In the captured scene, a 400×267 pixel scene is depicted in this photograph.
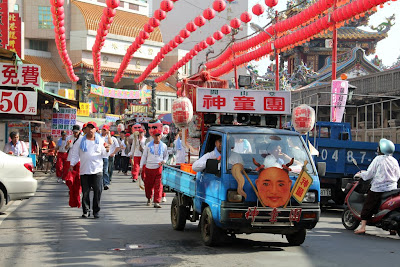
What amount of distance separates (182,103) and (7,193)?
4006 mm

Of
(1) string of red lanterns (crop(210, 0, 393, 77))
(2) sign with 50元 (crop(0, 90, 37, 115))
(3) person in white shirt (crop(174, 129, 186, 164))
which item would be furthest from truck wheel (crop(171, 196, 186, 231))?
(1) string of red lanterns (crop(210, 0, 393, 77))

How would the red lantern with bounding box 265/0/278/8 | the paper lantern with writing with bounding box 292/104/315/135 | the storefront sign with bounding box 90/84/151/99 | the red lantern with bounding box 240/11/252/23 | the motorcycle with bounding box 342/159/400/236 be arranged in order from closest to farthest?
the motorcycle with bounding box 342/159/400/236, the paper lantern with writing with bounding box 292/104/315/135, the red lantern with bounding box 265/0/278/8, the red lantern with bounding box 240/11/252/23, the storefront sign with bounding box 90/84/151/99

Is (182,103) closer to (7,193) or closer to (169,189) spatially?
(169,189)

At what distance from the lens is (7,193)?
1240cm

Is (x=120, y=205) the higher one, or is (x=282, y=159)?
(x=282, y=159)

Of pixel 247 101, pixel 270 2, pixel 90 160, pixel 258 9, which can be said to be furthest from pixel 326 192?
pixel 258 9

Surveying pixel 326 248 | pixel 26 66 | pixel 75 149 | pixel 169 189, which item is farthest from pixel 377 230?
pixel 26 66

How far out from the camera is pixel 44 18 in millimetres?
66875

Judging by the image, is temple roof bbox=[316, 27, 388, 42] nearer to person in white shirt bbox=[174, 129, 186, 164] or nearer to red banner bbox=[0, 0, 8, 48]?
red banner bbox=[0, 0, 8, 48]

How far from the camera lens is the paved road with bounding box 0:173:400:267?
7.94 metres

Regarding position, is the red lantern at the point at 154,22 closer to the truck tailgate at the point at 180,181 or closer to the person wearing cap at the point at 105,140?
the person wearing cap at the point at 105,140

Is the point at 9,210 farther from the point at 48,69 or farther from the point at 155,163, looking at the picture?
the point at 48,69

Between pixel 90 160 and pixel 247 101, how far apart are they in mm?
3222

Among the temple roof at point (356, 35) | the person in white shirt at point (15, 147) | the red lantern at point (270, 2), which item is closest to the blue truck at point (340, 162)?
the person in white shirt at point (15, 147)
